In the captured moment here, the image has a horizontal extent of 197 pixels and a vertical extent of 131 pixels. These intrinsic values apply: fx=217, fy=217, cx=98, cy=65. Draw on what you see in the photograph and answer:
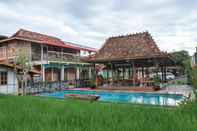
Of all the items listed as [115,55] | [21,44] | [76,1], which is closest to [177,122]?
[76,1]

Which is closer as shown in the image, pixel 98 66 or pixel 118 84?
pixel 118 84

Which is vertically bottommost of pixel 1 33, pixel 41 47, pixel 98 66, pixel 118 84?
pixel 118 84

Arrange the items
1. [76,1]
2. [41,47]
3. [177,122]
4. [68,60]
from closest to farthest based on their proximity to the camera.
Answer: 1. [177,122]
2. [76,1]
3. [41,47]
4. [68,60]

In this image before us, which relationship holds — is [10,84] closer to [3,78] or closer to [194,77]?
[3,78]

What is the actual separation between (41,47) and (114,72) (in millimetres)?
9844

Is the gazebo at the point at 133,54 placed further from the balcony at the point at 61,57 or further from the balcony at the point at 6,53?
the balcony at the point at 6,53

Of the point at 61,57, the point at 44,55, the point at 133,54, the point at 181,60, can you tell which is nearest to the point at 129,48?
the point at 133,54

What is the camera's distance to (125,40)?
77.0 ft

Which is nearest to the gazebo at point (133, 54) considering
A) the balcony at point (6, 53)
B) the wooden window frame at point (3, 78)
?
the wooden window frame at point (3, 78)

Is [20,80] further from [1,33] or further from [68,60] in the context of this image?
[1,33]

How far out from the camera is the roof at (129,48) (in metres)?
20.1

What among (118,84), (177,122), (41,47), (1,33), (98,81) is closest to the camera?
(177,122)

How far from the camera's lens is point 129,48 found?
867 inches

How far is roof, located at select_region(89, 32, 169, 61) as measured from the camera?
66.0 feet
